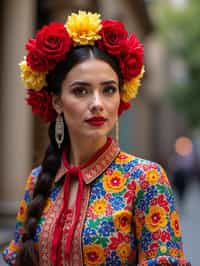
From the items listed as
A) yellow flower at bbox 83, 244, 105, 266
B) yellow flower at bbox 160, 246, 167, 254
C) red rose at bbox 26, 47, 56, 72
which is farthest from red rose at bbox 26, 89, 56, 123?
yellow flower at bbox 160, 246, 167, 254

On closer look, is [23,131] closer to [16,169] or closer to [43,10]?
[16,169]

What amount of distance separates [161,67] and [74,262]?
41573mm

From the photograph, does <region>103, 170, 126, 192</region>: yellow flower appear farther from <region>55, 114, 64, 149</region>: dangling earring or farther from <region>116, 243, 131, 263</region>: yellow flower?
<region>55, 114, 64, 149</region>: dangling earring

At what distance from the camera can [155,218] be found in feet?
9.59

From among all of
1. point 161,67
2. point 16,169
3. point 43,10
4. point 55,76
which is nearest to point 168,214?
point 55,76

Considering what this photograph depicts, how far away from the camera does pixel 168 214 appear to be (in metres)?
2.94

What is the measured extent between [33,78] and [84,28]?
0.35m

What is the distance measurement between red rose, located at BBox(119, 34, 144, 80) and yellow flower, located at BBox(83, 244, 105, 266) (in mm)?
822

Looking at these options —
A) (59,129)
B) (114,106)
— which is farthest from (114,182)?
(59,129)

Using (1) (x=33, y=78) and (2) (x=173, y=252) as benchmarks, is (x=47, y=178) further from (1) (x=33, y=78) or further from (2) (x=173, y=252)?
(2) (x=173, y=252)

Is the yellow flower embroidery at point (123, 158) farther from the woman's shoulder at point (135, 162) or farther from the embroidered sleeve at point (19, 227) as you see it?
the embroidered sleeve at point (19, 227)

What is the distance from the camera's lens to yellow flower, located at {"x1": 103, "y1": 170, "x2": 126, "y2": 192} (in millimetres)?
3041

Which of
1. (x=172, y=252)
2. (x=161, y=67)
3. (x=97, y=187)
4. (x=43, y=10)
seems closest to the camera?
(x=172, y=252)

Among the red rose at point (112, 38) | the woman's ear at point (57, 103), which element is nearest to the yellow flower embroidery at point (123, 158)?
the woman's ear at point (57, 103)
